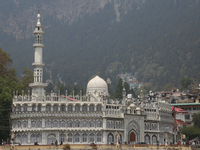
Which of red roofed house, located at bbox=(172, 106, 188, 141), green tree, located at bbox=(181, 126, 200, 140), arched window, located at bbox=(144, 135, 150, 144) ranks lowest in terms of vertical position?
arched window, located at bbox=(144, 135, 150, 144)

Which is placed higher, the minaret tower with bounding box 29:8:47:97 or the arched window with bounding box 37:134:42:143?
the minaret tower with bounding box 29:8:47:97

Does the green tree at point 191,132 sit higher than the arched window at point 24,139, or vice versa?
the green tree at point 191,132

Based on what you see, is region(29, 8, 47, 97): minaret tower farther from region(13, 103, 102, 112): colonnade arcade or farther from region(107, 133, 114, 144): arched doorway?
region(107, 133, 114, 144): arched doorway

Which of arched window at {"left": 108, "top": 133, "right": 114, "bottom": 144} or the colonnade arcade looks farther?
arched window at {"left": 108, "top": 133, "right": 114, "bottom": 144}

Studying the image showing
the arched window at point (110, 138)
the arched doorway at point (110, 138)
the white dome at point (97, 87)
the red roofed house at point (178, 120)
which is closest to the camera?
the arched doorway at point (110, 138)

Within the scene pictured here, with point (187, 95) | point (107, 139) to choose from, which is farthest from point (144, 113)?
point (187, 95)

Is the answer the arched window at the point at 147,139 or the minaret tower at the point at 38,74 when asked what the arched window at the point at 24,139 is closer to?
the minaret tower at the point at 38,74

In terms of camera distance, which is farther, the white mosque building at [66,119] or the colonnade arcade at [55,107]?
the colonnade arcade at [55,107]

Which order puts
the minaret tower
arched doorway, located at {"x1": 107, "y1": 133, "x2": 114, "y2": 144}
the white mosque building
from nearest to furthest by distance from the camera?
the white mosque building, arched doorway, located at {"x1": 107, "y1": 133, "x2": 114, "y2": 144}, the minaret tower

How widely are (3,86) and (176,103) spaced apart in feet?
211

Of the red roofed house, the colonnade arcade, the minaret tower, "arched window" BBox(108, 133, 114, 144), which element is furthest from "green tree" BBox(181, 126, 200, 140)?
the minaret tower

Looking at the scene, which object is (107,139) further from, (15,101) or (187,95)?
(187,95)

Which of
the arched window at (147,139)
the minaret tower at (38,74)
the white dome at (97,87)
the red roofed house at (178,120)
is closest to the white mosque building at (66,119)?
the minaret tower at (38,74)

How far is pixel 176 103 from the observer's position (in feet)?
499
